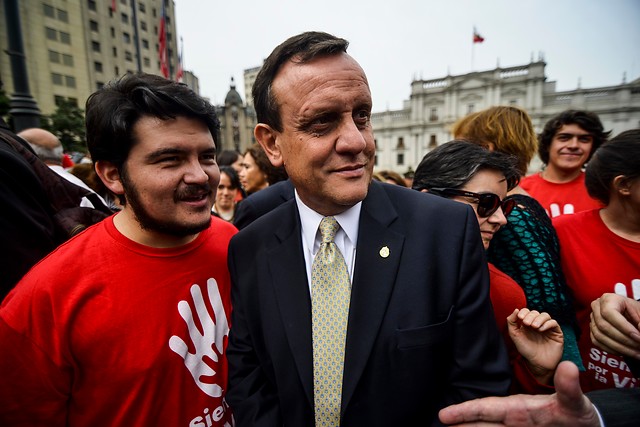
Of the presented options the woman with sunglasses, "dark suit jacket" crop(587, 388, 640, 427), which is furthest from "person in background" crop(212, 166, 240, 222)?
"dark suit jacket" crop(587, 388, 640, 427)

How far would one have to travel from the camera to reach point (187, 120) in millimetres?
1531

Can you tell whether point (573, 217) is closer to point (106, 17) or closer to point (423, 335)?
point (423, 335)

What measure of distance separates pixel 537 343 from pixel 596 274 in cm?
81

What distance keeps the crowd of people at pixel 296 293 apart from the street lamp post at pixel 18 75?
9.02ft

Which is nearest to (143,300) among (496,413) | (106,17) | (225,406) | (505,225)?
(225,406)

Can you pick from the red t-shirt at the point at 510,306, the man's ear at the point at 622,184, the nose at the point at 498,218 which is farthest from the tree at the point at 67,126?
the man's ear at the point at 622,184

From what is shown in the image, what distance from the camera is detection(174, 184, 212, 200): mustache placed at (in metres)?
1.48

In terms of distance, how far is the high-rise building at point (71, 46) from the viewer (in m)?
30.1

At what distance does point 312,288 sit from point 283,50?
1.05 m

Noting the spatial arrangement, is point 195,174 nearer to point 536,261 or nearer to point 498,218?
point 498,218

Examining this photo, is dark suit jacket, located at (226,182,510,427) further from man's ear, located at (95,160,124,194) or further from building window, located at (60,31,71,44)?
building window, located at (60,31,71,44)

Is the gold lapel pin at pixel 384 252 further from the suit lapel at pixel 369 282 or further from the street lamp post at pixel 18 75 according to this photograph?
the street lamp post at pixel 18 75

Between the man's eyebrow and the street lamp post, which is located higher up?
the street lamp post

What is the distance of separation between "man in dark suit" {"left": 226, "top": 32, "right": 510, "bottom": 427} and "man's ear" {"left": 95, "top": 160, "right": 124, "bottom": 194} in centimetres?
73
